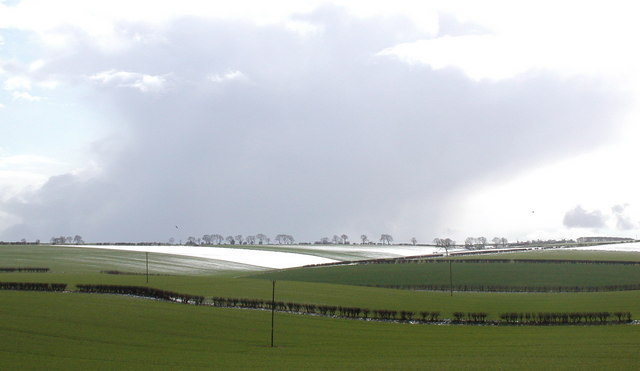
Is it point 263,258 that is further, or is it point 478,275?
point 263,258

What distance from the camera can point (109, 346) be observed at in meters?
39.5

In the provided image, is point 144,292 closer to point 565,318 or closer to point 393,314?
point 393,314

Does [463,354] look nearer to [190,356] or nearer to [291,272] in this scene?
[190,356]

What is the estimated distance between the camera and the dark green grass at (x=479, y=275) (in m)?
95.4

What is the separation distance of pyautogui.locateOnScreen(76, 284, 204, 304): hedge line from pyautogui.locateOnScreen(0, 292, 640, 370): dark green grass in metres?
5.62

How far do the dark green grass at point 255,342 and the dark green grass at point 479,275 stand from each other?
146ft

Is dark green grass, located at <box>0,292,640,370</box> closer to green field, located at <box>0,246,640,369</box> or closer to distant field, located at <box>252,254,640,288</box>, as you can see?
green field, located at <box>0,246,640,369</box>

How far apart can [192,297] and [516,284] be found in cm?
5105

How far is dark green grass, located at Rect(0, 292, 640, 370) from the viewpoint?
34750 millimetres

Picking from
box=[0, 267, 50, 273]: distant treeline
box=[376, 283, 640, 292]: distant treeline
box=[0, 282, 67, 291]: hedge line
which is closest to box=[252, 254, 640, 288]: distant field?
box=[376, 283, 640, 292]: distant treeline

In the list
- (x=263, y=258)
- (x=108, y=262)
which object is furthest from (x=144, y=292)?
(x=263, y=258)

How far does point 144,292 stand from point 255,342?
2874 cm

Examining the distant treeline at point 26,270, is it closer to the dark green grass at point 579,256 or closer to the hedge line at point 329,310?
the hedge line at point 329,310

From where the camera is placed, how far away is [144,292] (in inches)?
2702
